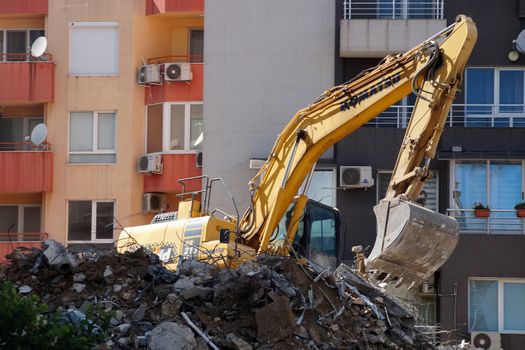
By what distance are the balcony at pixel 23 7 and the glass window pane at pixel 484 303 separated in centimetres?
1377

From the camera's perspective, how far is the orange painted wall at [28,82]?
40.8m

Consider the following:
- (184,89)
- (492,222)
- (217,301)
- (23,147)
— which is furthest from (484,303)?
(217,301)

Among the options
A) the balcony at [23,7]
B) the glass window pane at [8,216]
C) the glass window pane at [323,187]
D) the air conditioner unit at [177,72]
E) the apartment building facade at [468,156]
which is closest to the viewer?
the apartment building facade at [468,156]

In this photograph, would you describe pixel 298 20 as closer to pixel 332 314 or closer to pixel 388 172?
pixel 388 172

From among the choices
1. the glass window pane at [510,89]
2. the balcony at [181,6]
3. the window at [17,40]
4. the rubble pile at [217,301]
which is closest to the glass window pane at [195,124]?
the balcony at [181,6]

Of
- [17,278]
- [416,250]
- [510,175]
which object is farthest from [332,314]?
[510,175]

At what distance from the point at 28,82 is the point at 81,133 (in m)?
1.94

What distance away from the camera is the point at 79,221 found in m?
40.6

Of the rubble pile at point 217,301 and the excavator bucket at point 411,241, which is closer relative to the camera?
the rubble pile at point 217,301

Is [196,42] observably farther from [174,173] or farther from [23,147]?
[23,147]

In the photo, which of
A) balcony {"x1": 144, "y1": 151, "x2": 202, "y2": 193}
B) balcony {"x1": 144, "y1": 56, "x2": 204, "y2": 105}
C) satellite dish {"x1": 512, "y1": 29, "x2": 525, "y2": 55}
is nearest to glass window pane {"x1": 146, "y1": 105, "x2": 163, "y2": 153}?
balcony {"x1": 144, "y1": 56, "x2": 204, "y2": 105}

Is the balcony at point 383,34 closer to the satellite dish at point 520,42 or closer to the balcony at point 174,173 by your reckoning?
the satellite dish at point 520,42

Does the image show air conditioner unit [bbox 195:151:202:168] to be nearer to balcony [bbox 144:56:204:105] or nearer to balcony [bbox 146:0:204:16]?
balcony [bbox 144:56:204:105]

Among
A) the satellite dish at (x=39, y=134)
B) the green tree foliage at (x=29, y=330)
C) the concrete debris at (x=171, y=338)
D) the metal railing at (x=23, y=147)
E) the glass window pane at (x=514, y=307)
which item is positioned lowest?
the glass window pane at (x=514, y=307)
